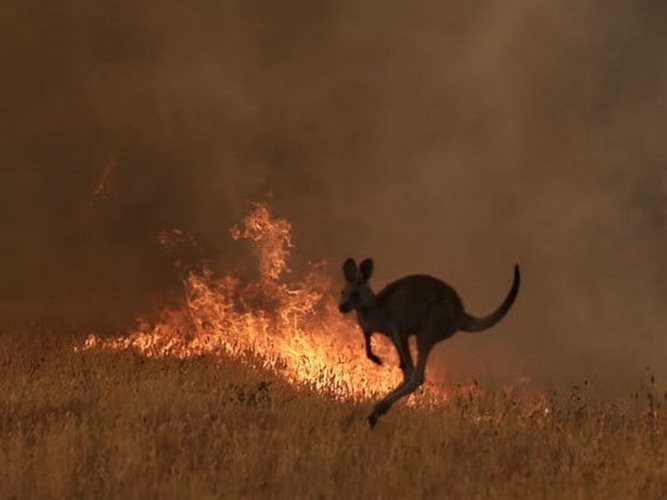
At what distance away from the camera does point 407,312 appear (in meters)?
10.9

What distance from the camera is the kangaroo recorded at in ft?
35.8

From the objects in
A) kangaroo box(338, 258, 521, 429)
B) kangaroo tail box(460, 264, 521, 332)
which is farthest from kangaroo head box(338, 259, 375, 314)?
kangaroo tail box(460, 264, 521, 332)

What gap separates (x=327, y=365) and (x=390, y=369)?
3.60ft

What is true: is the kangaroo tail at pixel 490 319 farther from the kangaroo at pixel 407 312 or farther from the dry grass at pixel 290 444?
the dry grass at pixel 290 444

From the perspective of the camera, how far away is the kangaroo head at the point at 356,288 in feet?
35.9

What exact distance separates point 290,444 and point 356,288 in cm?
248

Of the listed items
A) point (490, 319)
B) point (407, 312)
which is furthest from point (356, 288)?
point (490, 319)

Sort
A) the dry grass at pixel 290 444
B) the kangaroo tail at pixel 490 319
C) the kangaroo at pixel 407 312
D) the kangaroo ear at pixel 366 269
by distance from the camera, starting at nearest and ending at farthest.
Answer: the dry grass at pixel 290 444 < the kangaroo tail at pixel 490 319 < the kangaroo at pixel 407 312 < the kangaroo ear at pixel 366 269

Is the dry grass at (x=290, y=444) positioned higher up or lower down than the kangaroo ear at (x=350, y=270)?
lower down

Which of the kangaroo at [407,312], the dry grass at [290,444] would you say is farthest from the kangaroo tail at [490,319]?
the dry grass at [290,444]

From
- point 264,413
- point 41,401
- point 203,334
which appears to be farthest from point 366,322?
point 203,334

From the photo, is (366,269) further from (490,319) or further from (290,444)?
(290,444)

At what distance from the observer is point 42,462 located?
8.27 m

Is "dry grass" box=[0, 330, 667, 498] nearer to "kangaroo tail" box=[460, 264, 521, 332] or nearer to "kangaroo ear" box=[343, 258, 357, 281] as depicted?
"kangaroo tail" box=[460, 264, 521, 332]
